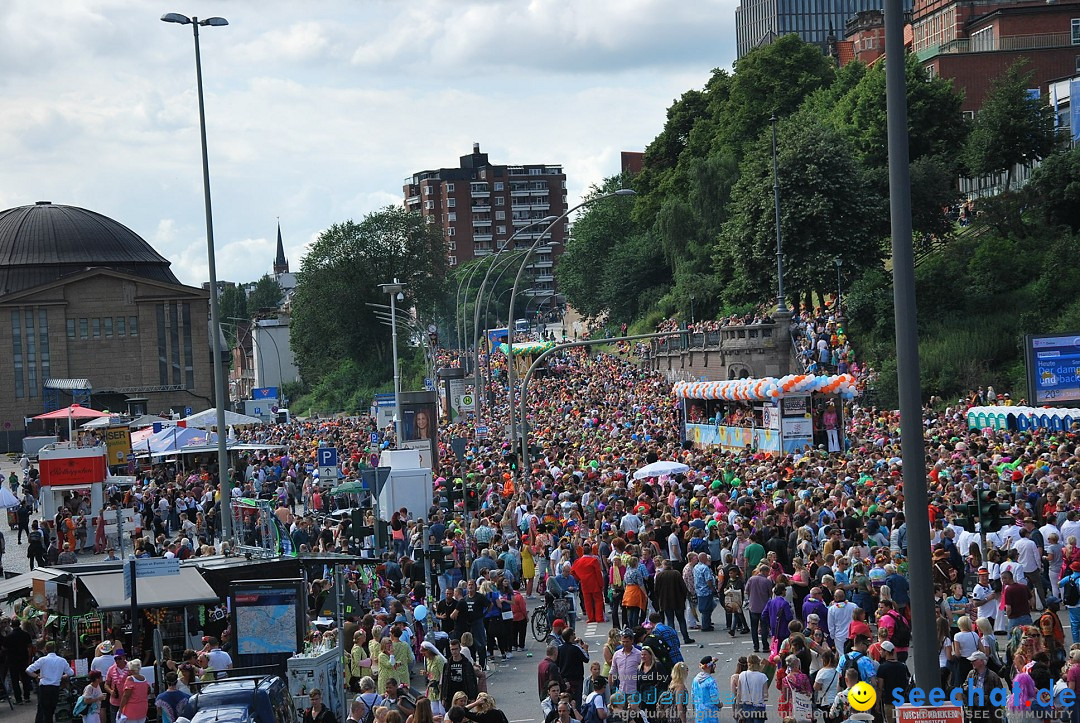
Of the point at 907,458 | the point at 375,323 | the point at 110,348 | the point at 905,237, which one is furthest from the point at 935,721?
the point at 375,323

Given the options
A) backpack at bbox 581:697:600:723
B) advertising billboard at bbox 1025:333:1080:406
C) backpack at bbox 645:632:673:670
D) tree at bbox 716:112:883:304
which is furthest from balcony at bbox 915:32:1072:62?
backpack at bbox 581:697:600:723

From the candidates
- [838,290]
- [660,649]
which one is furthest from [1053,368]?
[660,649]

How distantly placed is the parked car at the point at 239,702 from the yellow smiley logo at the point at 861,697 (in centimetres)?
540

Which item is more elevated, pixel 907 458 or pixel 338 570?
pixel 907 458

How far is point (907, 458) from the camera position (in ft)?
29.7

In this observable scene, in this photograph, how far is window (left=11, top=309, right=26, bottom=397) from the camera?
3760 inches

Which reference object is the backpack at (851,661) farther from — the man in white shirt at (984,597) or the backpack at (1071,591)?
the backpack at (1071,591)

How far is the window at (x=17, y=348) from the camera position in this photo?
95500 millimetres

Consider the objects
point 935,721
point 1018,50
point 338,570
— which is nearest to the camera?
point 935,721

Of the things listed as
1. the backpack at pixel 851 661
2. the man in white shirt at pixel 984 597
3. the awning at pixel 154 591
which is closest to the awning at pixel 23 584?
the awning at pixel 154 591

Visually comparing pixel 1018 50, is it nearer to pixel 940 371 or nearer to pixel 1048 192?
pixel 1048 192

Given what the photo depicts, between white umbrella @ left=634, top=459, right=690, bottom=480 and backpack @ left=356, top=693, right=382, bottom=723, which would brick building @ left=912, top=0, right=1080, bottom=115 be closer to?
white umbrella @ left=634, top=459, right=690, bottom=480

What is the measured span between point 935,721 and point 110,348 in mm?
94126

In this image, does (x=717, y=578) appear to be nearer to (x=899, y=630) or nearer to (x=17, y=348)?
(x=899, y=630)
